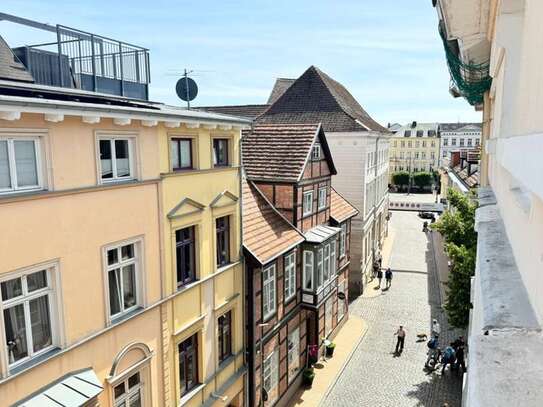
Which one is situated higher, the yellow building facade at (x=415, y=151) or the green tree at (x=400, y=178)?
the yellow building facade at (x=415, y=151)

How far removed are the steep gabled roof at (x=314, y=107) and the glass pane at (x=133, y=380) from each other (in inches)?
708

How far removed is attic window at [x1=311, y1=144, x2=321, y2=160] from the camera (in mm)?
15055

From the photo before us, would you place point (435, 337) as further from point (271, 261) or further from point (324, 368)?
point (271, 261)

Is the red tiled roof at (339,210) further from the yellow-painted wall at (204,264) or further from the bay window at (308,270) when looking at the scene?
the yellow-painted wall at (204,264)

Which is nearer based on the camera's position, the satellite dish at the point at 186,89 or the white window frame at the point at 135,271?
the white window frame at the point at 135,271

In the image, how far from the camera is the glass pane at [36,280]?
6277 mm

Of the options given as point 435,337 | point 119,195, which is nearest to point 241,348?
point 119,195

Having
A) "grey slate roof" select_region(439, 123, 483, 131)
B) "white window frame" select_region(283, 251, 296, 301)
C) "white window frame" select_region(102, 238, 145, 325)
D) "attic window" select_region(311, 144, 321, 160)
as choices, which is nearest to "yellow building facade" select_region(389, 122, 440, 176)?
"grey slate roof" select_region(439, 123, 483, 131)

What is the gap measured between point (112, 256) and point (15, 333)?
1.96 m

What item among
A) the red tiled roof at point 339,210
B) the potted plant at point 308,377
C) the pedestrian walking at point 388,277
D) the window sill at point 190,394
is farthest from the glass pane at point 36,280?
the pedestrian walking at point 388,277

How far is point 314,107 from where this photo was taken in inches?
971

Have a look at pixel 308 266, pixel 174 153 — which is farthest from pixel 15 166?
pixel 308 266

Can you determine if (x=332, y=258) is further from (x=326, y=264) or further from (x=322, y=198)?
(x=322, y=198)

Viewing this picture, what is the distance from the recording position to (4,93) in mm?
5793
